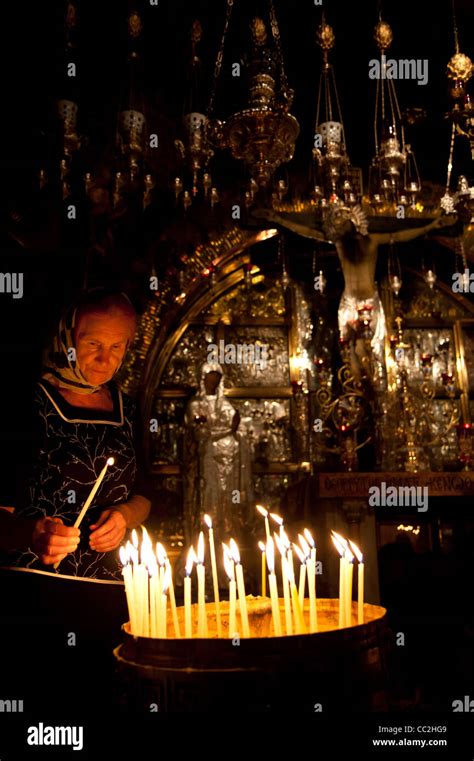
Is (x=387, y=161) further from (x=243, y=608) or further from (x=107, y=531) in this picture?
(x=243, y=608)

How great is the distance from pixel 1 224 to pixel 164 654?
5468 mm

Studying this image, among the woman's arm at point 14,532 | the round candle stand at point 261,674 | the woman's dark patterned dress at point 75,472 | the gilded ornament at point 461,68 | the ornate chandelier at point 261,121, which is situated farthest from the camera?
the gilded ornament at point 461,68

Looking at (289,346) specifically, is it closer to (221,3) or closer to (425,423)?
(425,423)

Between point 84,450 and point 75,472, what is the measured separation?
127mm

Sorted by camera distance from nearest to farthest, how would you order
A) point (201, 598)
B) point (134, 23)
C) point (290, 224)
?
1. point (201, 598)
2. point (134, 23)
3. point (290, 224)

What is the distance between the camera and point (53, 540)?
2.57 metres

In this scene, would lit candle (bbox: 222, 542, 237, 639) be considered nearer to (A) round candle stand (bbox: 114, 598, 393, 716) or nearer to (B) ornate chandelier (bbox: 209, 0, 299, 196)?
(A) round candle stand (bbox: 114, 598, 393, 716)

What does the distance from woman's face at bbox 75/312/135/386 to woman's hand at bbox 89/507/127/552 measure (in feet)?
2.71

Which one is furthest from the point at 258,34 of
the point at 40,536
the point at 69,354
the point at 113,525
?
the point at 40,536

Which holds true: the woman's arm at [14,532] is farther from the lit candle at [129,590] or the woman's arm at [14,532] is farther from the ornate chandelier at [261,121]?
the ornate chandelier at [261,121]

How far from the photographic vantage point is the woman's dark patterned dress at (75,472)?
122 inches

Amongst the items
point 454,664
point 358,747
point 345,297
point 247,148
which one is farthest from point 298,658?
point 345,297

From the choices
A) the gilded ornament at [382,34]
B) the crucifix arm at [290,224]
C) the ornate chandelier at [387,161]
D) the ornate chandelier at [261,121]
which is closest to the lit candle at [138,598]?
the ornate chandelier at [261,121]

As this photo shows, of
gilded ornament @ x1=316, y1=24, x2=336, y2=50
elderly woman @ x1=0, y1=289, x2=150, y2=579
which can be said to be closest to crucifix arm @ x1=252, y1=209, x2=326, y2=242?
gilded ornament @ x1=316, y1=24, x2=336, y2=50
